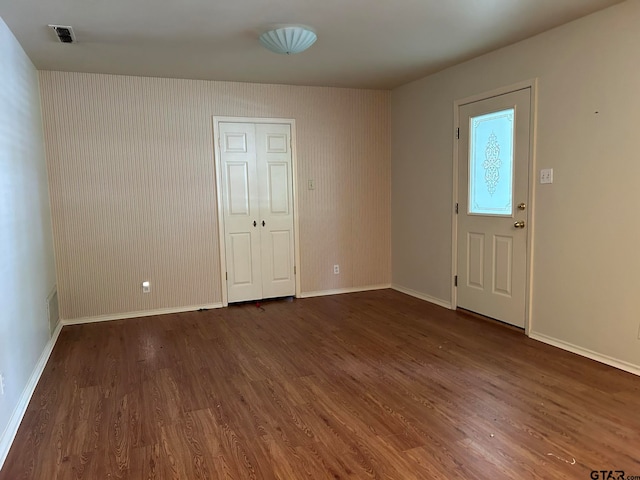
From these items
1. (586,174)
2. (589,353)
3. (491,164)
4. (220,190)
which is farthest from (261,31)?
(589,353)

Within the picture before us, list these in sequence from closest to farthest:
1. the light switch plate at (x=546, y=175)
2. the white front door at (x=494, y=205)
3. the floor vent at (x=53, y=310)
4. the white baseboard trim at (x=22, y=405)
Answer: the white baseboard trim at (x=22, y=405)
the light switch plate at (x=546, y=175)
the white front door at (x=494, y=205)
the floor vent at (x=53, y=310)

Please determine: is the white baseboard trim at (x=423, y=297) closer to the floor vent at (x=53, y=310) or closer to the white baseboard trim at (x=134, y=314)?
the white baseboard trim at (x=134, y=314)

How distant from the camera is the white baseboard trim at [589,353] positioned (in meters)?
2.85

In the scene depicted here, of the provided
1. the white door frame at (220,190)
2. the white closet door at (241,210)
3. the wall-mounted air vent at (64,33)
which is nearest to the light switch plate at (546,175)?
the white door frame at (220,190)

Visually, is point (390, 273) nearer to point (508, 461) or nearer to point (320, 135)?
point (320, 135)

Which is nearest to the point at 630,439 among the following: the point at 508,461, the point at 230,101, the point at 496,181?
the point at 508,461

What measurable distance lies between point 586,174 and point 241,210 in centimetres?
322

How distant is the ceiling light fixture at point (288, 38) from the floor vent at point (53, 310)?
9.09ft

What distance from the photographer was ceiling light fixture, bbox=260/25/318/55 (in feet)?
9.96

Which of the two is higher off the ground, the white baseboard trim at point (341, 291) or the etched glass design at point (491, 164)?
the etched glass design at point (491, 164)

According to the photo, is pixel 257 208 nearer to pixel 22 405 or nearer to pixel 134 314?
pixel 134 314

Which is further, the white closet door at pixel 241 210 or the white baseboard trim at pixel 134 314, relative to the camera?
the white closet door at pixel 241 210

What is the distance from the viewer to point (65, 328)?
13.5 ft

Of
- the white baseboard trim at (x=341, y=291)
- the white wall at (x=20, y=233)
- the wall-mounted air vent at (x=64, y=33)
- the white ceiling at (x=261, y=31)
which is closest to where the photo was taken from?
the white wall at (x=20, y=233)
